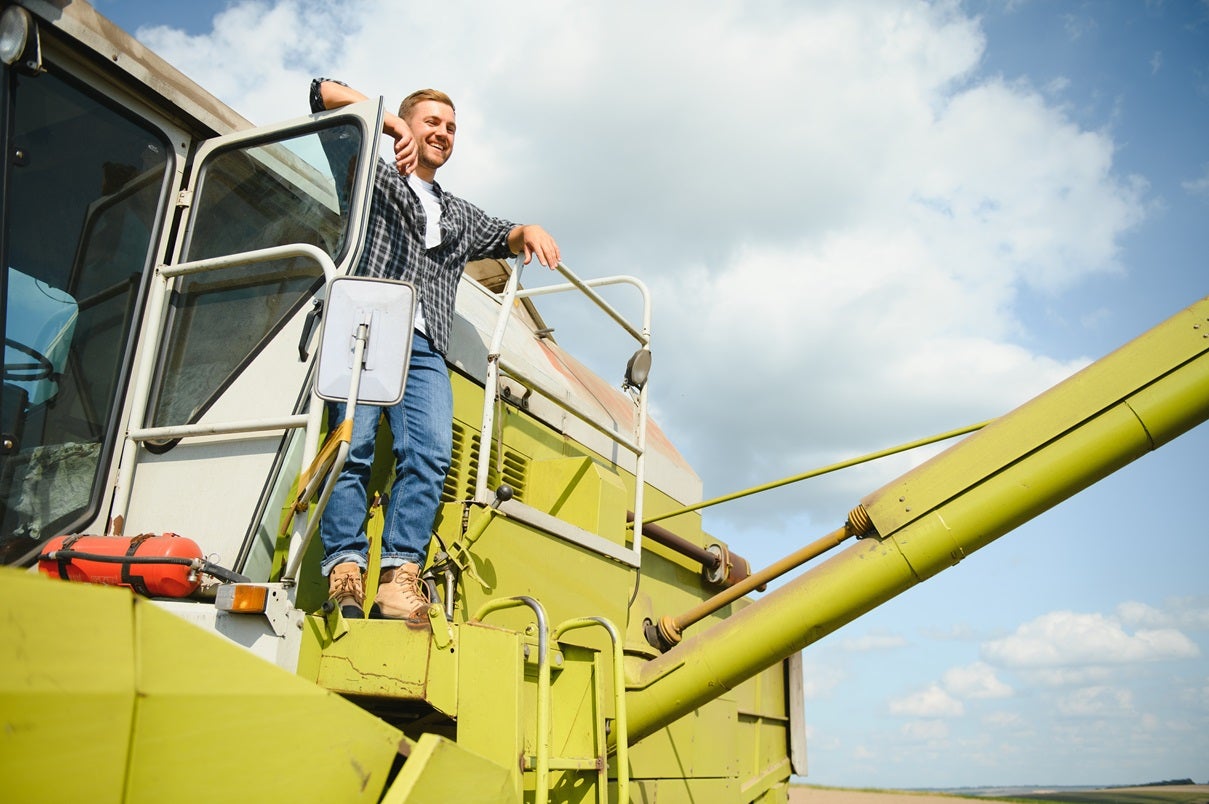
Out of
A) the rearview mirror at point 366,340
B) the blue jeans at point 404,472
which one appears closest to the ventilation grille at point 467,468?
the blue jeans at point 404,472

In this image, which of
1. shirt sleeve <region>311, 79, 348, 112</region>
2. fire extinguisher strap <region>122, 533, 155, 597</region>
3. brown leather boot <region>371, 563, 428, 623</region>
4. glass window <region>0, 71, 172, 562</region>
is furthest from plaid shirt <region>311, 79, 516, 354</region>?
fire extinguisher strap <region>122, 533, 155, 597</region>

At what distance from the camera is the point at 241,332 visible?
316 centimetres

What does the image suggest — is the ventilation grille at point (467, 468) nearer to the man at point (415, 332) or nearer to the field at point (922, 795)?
the man at point (415, 332)

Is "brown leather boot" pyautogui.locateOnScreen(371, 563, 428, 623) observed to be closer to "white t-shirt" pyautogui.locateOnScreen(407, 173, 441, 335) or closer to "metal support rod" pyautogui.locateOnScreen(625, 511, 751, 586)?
"white t-shirt" pyautogui.locateOnScreen(407, 173, 441, 335)

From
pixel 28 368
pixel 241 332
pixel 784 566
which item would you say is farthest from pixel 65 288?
pixel 784 566

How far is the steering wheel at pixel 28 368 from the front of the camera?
2.77 metres

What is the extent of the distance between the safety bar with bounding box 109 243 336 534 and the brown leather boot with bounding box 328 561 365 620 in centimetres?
35

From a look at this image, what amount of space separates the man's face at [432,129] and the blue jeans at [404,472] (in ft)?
2.51

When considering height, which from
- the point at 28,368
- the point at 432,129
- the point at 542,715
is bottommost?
the point at 542,715

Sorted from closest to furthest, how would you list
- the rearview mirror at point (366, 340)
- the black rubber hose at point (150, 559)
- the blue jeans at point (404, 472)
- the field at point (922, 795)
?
the rearview mirror at point (366, 340), the black rubber hose at point (150, 559), the blue jeans at point (404, 472), the field at point (922, 795)

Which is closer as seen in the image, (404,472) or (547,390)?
(404,472)

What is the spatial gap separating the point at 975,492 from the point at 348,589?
6.88 feet

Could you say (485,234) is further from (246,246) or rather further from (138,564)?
(138,564)

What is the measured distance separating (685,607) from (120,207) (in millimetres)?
3445
